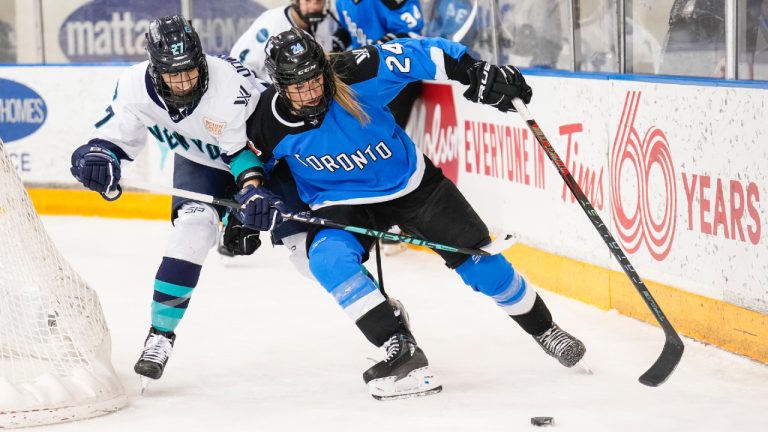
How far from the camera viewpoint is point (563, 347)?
320 cm

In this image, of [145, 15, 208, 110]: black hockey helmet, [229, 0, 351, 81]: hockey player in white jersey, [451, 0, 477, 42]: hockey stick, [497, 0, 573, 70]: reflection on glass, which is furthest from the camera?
[451, 0, 477, 42]: hockey stick

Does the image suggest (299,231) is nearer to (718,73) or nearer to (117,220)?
(718,73)

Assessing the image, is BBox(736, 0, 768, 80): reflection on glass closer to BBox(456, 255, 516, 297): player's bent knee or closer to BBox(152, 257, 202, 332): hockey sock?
BBox(456, 255, 516, 297): player's bent knee

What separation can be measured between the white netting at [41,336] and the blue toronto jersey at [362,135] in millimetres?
609

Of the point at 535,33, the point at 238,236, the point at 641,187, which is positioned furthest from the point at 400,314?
the point at 535,33

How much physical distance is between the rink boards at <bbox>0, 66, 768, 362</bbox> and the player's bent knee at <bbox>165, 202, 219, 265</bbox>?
1.38 metres

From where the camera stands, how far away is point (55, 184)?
6617 millimetres

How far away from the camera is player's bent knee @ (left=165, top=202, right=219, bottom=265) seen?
10.4 ft

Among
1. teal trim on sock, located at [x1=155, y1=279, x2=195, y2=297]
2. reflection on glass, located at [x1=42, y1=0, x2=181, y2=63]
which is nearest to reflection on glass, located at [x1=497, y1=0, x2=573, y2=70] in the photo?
teal trim on sock, located at [x1=155, y1=279, x2=195, y2=297]

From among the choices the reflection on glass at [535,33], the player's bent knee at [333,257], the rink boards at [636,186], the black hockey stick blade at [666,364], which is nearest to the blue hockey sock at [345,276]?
the player's bent knee at [333,257]

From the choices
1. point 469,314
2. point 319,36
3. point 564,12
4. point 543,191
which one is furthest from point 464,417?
point 319,36

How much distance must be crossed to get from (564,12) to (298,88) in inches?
77.4

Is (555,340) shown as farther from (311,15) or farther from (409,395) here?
(311,15)

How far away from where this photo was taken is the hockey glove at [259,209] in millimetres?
3051
